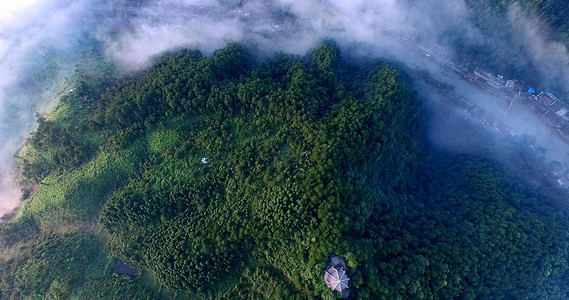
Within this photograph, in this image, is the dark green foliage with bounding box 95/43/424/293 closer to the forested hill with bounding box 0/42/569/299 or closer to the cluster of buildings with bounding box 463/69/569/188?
the forested hill with bounding box 0/42/569/299

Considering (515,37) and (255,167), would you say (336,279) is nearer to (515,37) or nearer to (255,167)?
(255,167)

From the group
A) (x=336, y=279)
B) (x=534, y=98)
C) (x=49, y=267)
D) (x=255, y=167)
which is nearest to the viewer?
(x=336, y=279)

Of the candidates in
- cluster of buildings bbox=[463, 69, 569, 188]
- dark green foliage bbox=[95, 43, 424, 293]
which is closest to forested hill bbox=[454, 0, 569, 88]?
cluster of buildings bbox=[463, 69, 569, 188]

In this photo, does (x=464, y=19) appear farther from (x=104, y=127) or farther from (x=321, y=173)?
(x=104, y=127)

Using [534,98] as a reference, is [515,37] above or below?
above

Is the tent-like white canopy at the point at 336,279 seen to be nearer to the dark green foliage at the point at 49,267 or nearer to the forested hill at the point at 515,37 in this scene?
the dark green foliage at the point at 49,267

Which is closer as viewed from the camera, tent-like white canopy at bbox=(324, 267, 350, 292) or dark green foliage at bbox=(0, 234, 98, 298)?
tent-like white canopy at bbox=(324, 267, 350, 292)

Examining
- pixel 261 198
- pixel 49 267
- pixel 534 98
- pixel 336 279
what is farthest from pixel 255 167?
pixel 534 98

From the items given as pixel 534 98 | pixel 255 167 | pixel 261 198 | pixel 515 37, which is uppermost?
pixel 515 37

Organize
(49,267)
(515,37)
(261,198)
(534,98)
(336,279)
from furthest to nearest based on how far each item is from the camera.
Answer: (534,98) < (515,37) < (49,267) < (261,198) < (336,279)
